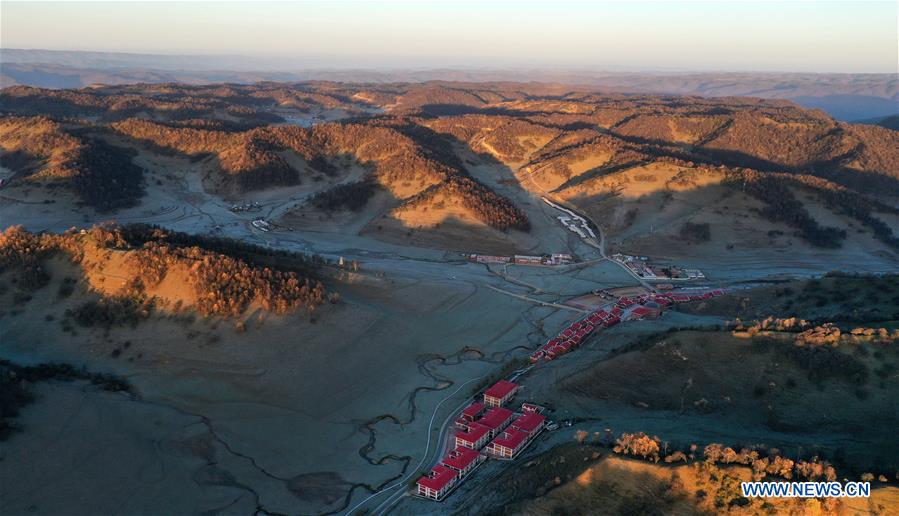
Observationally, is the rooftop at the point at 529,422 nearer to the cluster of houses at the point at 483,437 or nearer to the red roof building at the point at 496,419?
the cluster of houses at the point at 483,437

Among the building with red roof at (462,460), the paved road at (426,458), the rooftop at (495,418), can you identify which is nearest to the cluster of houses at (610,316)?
the paved road at (426,458)

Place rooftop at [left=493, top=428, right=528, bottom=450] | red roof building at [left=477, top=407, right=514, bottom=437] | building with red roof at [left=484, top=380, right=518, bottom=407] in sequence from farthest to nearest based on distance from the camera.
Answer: building with red roof at [left=484, top=380, right=518, bottom=407], red roof building at [left=477, top=407, right=514, bottom=437], rooftop at [left=493, top=428, right=528, bottom=450]

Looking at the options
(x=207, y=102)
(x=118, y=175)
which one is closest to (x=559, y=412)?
(x=118, y=175)

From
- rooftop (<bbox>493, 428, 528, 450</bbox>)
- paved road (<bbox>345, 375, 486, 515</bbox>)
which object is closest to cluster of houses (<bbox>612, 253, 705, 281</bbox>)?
paved road (<bbox>345, 375, 486, 515</bbox>)

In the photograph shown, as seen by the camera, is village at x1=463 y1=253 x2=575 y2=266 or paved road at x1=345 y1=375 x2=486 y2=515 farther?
village at x1=463 y1=253 x2=575 y2=266

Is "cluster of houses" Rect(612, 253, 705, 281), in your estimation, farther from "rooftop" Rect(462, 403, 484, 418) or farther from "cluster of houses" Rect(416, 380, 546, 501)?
"rooftop" Rect(462, 403, 484, 418)

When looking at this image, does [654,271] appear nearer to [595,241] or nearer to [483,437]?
[595,241]

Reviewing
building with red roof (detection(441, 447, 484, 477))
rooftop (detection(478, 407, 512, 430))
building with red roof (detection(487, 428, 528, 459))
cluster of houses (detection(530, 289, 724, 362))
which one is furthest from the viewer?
cluster of houses (detection(530, 289, 724, 362))

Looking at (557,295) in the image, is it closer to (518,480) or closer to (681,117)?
(518,480)
